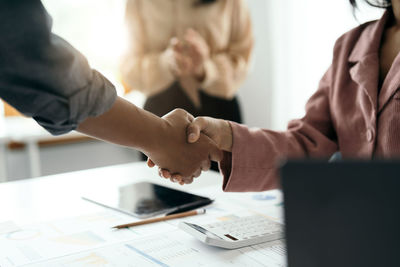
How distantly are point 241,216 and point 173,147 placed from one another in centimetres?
19

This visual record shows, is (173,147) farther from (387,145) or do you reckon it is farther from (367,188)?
(367,188)

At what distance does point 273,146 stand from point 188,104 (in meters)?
1.06

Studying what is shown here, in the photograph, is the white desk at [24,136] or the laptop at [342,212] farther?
the white desk at [24,136]

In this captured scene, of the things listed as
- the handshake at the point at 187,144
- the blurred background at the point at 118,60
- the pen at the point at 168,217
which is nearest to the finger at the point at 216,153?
the handshake at the point at 187,144

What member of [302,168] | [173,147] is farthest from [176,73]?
[302,168]

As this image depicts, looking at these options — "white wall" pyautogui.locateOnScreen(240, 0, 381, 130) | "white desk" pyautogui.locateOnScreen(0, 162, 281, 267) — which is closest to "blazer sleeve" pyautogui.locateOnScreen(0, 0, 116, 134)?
"white desk" pyautogui.locateOnScreen(0, 162, 281, 267)

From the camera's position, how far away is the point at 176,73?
6.35 feet

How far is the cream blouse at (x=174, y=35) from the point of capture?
6.47 feet

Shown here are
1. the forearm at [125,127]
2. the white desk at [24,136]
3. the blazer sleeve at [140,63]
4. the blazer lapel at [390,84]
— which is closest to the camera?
the forearm at [125,127]

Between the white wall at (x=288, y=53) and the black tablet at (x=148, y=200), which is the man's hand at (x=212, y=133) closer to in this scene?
the black tablet at (x=148, y=200)

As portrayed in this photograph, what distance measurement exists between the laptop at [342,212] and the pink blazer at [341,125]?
0.57 meters

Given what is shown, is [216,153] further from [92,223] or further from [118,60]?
[118,60]

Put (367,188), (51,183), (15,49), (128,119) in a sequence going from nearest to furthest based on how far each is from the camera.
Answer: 1. (367,188)
2. (15,49)
3. (128,119)
4. (51,183)

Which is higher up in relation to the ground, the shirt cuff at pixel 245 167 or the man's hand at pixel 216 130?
the man's hand at pixel 216 130
